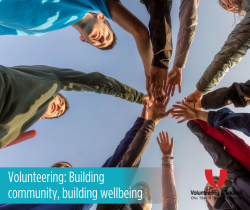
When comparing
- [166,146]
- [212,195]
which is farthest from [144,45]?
[212,195]

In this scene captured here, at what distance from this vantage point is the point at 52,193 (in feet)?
4.40

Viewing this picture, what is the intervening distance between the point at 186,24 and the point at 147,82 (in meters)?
0.66

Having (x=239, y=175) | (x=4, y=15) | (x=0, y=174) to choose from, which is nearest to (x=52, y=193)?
(x=0, y=174)

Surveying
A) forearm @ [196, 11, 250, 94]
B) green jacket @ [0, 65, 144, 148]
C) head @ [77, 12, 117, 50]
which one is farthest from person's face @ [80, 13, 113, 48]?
forearm @ [196, 11, 250, 94]

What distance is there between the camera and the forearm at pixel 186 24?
113 centimetres

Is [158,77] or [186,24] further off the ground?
[186,24]

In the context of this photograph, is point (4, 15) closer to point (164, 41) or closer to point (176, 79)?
point (164, 41)

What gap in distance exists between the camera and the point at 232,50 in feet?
4.06

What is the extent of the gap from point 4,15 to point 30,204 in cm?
156

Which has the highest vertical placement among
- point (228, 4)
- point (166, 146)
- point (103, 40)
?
point (228, 4)

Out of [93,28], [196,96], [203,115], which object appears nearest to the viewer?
[93,28]

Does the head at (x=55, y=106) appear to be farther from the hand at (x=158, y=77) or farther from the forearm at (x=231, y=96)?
the forearm at (x=231, y=96)

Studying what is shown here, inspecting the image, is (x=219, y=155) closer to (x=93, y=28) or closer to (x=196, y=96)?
(x=196, y=96)

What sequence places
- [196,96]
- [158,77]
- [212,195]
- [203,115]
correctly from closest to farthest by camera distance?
1. [158,77]
2. [203,115]
3. [212,195]
4. [196,96]
